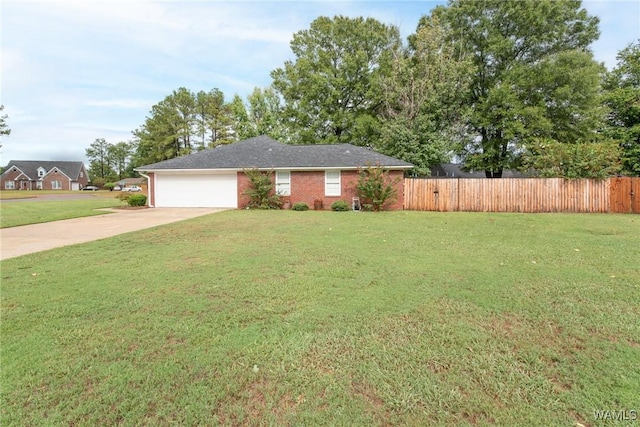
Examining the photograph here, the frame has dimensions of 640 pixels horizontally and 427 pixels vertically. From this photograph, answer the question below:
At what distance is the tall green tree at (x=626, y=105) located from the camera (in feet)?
70.4

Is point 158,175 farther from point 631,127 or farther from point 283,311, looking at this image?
point 631,127

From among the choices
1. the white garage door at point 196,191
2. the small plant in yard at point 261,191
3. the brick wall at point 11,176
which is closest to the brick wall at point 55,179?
the brick wall at point 11,176

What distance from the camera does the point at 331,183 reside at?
17.2m

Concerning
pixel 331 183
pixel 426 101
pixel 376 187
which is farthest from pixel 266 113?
pixel 376 187

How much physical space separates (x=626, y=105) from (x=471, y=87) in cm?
1046

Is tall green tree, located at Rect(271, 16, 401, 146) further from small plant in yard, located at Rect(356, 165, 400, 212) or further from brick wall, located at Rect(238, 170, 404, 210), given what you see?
small plant in yard, located at Rect(356, 165, 400, 212)

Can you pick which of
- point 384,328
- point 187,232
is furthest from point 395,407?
point 187,232

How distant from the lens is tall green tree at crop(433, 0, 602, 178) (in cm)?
2166

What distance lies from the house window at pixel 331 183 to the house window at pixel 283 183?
6.90 feet

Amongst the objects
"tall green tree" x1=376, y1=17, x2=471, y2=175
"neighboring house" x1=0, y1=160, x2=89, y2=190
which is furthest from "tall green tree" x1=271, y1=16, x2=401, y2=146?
"neighboring house" x1=0, y1=160, x2=89, y2=190

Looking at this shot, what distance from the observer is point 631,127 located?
2216cm

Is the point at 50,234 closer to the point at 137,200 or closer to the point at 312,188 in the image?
the point at 137,200

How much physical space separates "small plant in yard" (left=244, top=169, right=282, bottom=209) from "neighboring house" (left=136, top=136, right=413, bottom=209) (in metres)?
0.50

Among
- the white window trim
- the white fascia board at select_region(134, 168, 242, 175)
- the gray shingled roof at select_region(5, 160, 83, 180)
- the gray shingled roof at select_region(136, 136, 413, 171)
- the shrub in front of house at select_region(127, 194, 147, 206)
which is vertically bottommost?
the shrub in front of house at select_region(127, 194, 147, 206)
